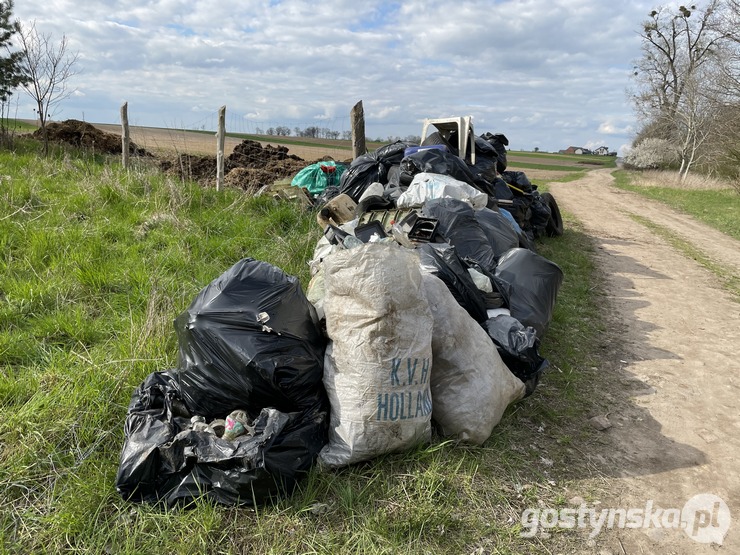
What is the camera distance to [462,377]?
2.44 metres

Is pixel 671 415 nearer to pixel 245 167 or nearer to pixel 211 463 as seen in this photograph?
pixel 211 463

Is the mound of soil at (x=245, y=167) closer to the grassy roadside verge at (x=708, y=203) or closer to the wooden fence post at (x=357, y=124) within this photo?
the wooden fence post at (x=357, y=124)

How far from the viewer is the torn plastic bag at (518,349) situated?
279 centimetres

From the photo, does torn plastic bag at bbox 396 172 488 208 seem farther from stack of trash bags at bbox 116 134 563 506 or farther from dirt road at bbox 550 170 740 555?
stack of trash bags at bbox 116 134 563 506

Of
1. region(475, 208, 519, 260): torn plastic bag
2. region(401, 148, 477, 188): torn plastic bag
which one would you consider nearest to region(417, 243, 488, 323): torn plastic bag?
region(475, 208, 519, 260): torn plastic bag

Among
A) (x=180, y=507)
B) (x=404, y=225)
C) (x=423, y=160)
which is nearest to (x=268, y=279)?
(x=180, y=507)

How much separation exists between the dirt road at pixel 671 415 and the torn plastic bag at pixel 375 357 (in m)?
0.92

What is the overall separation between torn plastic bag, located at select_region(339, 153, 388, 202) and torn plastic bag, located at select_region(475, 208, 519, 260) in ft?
5.65

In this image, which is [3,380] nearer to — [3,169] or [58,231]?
[58,231]

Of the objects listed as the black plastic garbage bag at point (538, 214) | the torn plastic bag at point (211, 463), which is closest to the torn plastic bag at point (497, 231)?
the black plastic garbage bag at point (538, 214)

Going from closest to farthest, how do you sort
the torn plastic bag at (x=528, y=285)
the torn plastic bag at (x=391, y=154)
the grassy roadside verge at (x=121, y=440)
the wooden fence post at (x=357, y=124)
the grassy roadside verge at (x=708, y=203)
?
the grassy roadside verge at (x=121, y=440) < the torn plastic bag at (x=528, y=285) < the torn plastic bag at (x=391, y=154) < the wooden fence post at (x=357, y=124) < the grassy roadside verge at (x=708, y=203)

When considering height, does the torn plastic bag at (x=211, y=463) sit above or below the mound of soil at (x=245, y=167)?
below

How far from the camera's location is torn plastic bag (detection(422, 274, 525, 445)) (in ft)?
7.87

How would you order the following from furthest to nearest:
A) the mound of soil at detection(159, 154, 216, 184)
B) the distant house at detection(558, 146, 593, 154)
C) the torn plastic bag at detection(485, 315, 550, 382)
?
the distant house at detection(558, 146, 593, 154)
the mound of soil at detection(159, 154, 216, 184)
the torn plastic bag at detection(485, 315, 550, 382)
